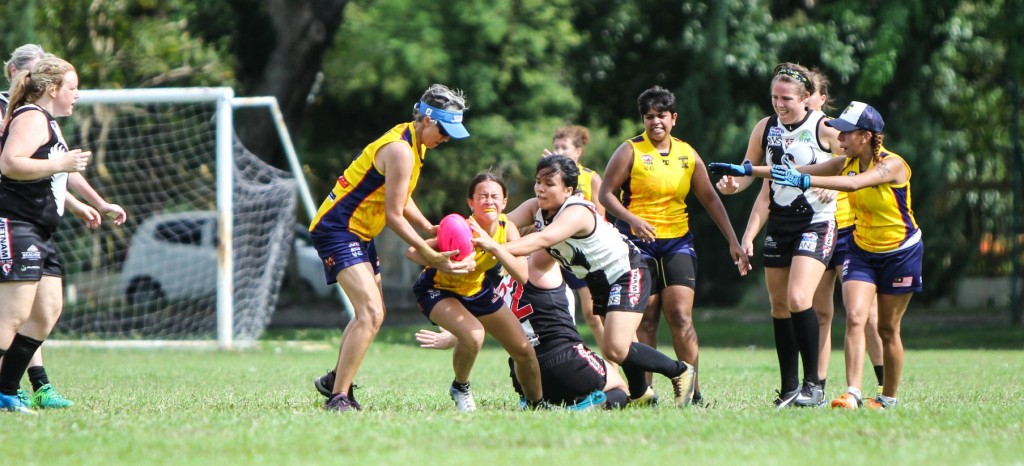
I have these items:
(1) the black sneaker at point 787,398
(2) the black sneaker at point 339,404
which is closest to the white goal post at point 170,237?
(2) the black sneaker at point 339,404

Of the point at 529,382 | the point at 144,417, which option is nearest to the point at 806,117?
the point at 529,382

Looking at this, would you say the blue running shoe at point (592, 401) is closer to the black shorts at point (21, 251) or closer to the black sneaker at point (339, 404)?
the black sneaker at point (339, 404)

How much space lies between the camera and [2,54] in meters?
20.8

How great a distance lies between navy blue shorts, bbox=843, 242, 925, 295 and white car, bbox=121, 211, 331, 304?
44.6 feet

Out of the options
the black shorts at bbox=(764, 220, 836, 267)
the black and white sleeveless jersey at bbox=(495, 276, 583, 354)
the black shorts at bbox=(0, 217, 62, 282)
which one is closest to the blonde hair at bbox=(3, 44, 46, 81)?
the black shorts at bbox=(0, 217, 62, 282)

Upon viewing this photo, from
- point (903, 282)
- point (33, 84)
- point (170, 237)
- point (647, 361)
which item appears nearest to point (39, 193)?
point (33, 84)

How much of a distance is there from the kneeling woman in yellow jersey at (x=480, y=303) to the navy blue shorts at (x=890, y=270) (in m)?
2.11

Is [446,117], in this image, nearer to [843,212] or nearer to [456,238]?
[456,238]

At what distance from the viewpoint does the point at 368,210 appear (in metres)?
7.34

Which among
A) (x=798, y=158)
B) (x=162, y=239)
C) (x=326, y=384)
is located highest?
(x=798, y=158)

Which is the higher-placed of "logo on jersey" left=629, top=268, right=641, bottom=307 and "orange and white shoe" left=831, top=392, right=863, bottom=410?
"logo on jersey" left=629, top=268, right=641, bottom=307

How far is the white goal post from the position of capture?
16.8 meters

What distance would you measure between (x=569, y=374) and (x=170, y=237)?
14.3 meters

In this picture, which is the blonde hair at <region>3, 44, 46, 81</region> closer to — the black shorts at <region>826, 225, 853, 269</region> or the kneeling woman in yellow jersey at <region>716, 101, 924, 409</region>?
the kneeling woman in yellow jersey at <region>716, 101, 924, 409</region>
